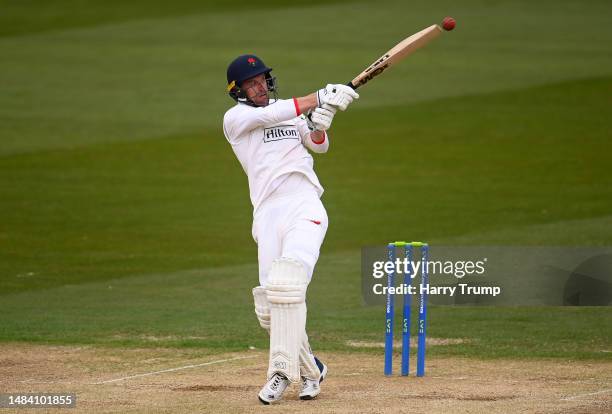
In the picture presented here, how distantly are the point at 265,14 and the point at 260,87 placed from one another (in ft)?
82.3

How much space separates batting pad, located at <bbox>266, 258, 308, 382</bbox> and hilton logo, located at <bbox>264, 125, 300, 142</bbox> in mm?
835

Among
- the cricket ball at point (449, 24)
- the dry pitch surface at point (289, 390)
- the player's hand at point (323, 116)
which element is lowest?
the dry pitch surface at point (289, 390)

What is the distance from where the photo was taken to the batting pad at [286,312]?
7258mm

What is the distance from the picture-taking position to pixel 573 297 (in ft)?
32.1

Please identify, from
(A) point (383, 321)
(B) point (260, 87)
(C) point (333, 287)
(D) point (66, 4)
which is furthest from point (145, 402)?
(D) point (66, 4)

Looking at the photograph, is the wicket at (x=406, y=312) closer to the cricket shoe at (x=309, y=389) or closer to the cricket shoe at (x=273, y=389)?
the cricket shoe at (x=309, y=389)

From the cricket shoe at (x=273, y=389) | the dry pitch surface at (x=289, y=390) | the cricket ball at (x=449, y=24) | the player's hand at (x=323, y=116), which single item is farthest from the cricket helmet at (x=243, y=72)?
the dry pitch surface at (x=289, y=390)

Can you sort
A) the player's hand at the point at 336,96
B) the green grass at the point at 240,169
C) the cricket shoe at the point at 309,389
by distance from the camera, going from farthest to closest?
the green grass at the point at 240,169, the cricket shoe at the point at 309,389, the player's hand at the point at 336,96

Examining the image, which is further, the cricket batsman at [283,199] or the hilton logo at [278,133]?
the hilton logo at [278,133]

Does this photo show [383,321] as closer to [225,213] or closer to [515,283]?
[515,283]

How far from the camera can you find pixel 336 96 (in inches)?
291

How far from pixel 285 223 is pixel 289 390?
46.9 inches

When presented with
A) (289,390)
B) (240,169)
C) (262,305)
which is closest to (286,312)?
(262,305)

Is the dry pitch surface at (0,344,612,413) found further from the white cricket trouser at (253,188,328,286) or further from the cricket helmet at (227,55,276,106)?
the cricket helmet at (227,55,276,106)
